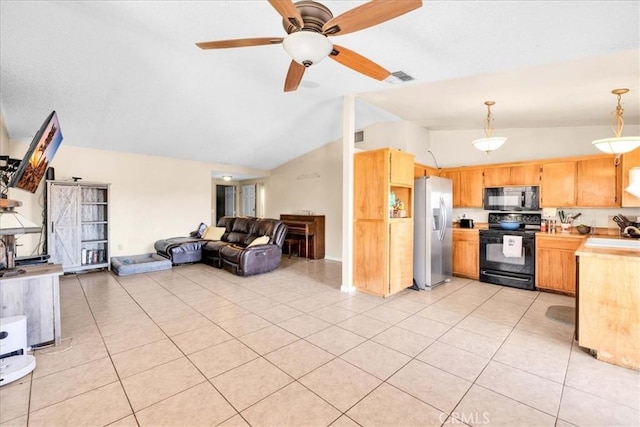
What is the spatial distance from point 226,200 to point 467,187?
8.27 metres

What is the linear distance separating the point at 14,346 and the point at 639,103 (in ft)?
22.3

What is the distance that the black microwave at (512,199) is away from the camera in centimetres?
475

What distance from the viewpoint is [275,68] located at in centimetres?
362

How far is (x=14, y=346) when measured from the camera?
2336mm

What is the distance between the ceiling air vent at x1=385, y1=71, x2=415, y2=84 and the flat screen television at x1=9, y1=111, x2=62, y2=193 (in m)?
3.64

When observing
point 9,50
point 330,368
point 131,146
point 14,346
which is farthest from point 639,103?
point 131,146

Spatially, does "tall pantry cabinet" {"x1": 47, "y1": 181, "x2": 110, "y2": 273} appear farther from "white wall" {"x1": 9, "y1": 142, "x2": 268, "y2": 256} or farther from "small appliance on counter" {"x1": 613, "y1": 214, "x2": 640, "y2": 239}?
"small appliance on counter" {"x1": 613, "y1": 214, "x2": 640, "y2": 239}

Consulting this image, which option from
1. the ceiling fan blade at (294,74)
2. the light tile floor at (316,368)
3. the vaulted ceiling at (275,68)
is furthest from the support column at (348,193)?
the ceiling fan blade at (294,74)

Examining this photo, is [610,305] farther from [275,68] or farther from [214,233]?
[214,233]

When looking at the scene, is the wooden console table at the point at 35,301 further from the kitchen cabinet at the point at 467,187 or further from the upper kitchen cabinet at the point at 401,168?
the kitchen cabinet at the point at 467,187

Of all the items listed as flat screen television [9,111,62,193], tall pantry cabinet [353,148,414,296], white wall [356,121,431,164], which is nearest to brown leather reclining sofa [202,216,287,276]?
tall pantry cabinet [353,148,414,296]

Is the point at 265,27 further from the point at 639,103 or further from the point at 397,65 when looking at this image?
the point at 639,103

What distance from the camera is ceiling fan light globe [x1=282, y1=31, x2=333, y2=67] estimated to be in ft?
5.93

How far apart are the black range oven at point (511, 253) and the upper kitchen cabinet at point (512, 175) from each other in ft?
1.92
